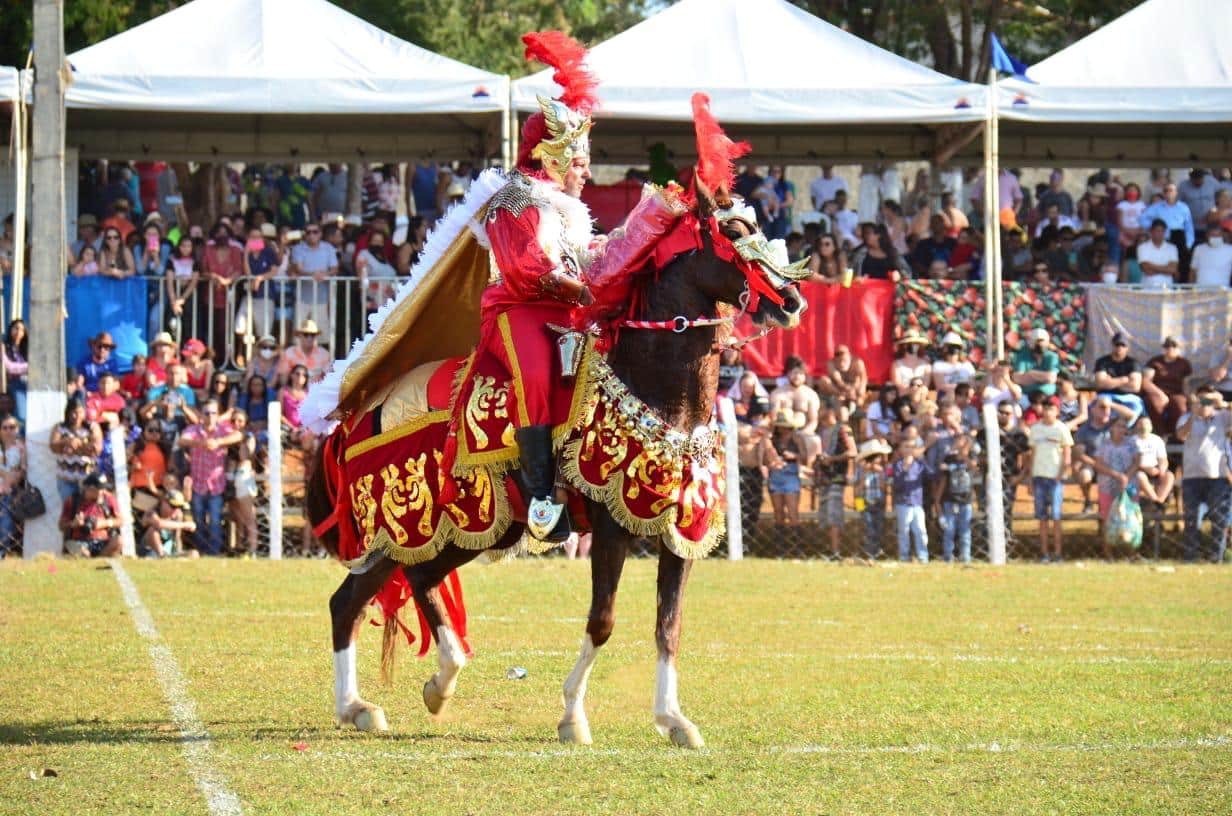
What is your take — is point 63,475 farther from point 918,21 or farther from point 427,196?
point 918,21

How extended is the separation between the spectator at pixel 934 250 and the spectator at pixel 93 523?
995 centimetres

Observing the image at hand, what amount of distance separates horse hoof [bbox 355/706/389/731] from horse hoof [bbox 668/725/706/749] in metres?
1.40

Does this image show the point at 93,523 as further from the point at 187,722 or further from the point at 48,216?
the point at 187,722

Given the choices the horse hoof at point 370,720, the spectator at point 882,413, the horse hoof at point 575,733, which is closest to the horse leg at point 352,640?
the horse hoof at point 370,720

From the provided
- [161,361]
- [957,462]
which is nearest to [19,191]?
[161,361]

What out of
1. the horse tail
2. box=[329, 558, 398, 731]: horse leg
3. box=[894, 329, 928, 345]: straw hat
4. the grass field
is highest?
box=[894, 329, 928, 345]: straw hat

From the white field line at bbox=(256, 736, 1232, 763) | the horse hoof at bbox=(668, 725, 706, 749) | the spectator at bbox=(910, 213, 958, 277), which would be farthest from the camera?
the spectator at bbox=(910, 213, 958, 277)

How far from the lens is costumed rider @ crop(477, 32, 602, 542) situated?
8273 millimetres

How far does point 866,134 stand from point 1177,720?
15658mm

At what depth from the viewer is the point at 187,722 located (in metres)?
8.50

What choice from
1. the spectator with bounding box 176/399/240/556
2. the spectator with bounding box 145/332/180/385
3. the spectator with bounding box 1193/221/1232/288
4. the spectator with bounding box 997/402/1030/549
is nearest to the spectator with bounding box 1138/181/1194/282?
the spectator with bounding box 1193/221/1232/288

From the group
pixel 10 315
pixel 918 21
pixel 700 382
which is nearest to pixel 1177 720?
pixel 700 382

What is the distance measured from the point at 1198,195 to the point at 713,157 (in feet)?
57.4

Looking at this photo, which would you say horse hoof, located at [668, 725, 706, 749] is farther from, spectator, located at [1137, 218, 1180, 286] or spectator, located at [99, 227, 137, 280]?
spectator, located at [1137, 218, 1180, 286]
